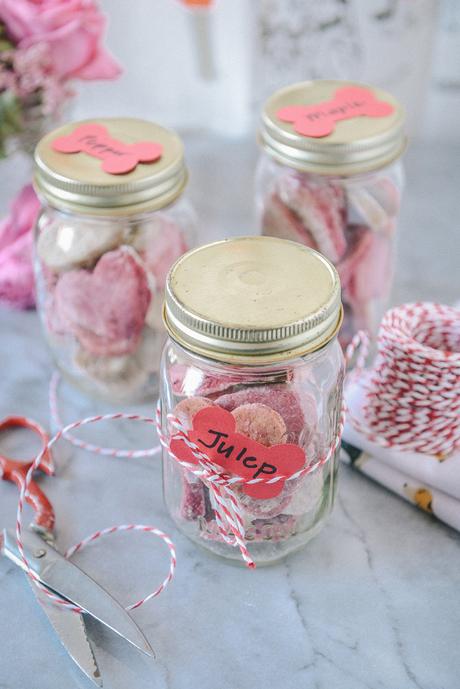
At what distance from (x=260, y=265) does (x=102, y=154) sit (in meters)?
0.22

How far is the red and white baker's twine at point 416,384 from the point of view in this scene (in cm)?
65

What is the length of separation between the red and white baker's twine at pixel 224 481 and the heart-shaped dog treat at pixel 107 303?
0.16 meters

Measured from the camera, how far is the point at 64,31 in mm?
857

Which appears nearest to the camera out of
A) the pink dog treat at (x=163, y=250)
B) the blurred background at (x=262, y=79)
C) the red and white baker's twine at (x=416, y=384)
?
the red and white baker's twine at (x=416, y=384)

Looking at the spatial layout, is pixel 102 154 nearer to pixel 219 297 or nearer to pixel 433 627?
pixel 219 297

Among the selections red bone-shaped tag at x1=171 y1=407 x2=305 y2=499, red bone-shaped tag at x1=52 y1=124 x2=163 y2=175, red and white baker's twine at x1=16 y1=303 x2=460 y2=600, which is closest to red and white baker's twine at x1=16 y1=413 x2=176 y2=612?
red and white baker's twine at x1=16 y1=303 x2=460 y2=600

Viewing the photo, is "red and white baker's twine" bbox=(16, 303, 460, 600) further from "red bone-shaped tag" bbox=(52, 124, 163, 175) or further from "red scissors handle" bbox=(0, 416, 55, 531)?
"red bone-shaped tag" bbox=(52, 124, 163, 175)

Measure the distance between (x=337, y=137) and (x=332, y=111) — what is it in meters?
0.06

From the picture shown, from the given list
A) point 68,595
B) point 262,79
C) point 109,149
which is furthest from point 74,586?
point 262,79

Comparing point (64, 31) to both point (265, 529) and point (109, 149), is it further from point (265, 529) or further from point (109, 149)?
point (265, 529)

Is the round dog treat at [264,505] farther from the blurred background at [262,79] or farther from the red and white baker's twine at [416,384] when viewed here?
the blurred background at [262,79]

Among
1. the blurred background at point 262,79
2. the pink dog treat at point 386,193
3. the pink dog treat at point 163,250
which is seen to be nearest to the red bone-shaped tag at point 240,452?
the pink dog treat at point 163,250

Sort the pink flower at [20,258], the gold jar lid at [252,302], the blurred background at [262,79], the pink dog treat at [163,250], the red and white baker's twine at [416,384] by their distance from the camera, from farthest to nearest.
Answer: the blurred background at [262,79], the pink flower at [20,258], the pink dog treat at [163,250], the red and white baker's twine at [416,384], the gold jar lid at [252,302]

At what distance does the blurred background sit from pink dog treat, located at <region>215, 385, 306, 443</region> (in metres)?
0.41
